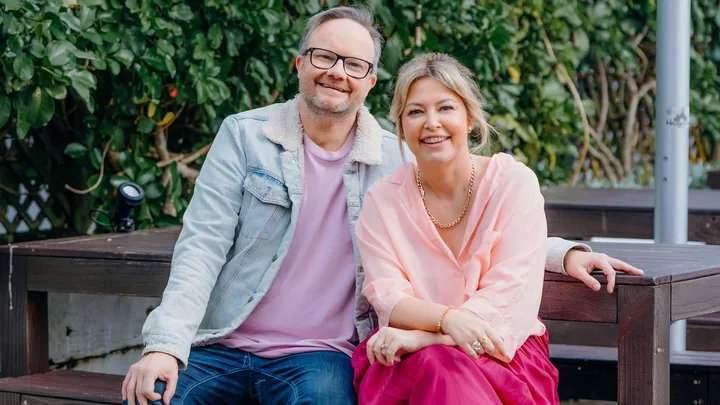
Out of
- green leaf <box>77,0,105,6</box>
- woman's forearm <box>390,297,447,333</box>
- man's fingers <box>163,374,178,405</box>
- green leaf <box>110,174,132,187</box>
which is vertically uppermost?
green leaf <box>77,0,105,6</box>

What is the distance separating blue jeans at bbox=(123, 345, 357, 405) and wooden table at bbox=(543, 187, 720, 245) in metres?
2.42

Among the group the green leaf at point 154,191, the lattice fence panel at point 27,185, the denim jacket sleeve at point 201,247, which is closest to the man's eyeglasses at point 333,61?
the denim jacket sleeve at point 201,247

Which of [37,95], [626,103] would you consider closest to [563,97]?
[626,103]

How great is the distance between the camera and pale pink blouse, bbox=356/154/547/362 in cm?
259

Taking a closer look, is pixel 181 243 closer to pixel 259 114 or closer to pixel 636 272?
pixel 259 114

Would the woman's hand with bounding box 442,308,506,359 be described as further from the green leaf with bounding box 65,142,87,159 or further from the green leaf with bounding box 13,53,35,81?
the green leaf with bounding box 65,142,87,159

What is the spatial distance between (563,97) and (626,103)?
1.88 m

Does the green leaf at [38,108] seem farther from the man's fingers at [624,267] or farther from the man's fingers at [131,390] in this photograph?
the man's fingers at [624,267]

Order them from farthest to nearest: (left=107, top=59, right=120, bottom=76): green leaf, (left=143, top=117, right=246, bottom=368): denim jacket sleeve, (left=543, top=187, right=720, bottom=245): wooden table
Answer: (left=543, top=187, right=720, bottom=245): wooden table, (left=107, top=59, right=120, bottom=76): green leaf, (left=143, top=117, right=246, bottom=368): denim jacket sleeve

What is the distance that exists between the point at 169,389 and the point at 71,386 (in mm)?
744

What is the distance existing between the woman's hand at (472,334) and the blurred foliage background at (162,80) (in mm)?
1346

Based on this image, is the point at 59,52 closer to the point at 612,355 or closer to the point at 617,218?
the point at 612,355

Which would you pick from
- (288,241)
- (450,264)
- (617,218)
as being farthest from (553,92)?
(450,264)

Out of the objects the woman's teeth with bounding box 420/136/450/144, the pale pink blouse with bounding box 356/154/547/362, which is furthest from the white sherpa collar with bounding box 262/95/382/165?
the woman's teeth with bounding box 420/136/450/144
